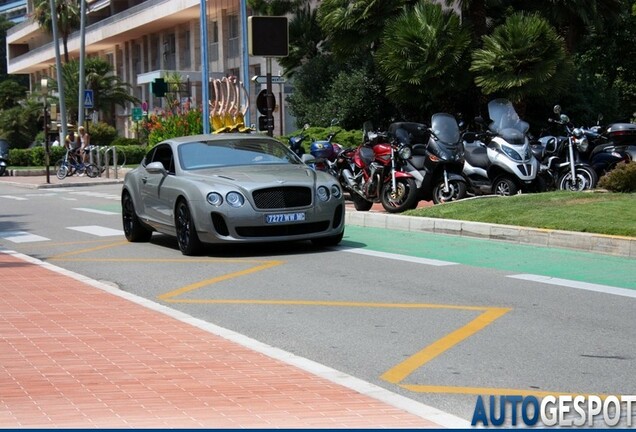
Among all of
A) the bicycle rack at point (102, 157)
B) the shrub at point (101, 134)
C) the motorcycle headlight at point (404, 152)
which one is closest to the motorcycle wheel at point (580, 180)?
the motorcycle headlight at point (404, 152)

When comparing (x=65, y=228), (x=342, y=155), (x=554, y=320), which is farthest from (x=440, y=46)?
(x=554, y=320)

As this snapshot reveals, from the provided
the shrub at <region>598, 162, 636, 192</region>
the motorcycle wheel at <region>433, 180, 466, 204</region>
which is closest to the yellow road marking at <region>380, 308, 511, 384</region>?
the shrub at <region>598, 162, 636, 192</region>

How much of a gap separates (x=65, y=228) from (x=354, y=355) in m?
12.7

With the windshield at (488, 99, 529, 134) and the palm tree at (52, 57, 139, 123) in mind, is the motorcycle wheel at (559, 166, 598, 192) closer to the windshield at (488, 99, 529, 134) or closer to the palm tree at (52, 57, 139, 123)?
the windshield at (488, 99, 529, 134)

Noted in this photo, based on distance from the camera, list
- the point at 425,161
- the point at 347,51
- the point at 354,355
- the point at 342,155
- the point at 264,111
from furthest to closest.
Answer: the point at 347,51 → the point at 264,111 → the point at 342,155 → the point at 425,161 → the point at 354,355

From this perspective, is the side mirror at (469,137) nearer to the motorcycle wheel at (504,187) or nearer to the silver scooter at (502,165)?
the silver scooter at (502,165)

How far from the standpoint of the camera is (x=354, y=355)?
7.99 m

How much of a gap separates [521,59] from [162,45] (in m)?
45.7

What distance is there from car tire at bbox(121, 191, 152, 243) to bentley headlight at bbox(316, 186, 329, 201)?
328cm

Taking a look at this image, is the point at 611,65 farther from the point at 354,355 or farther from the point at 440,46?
the point at 354,355

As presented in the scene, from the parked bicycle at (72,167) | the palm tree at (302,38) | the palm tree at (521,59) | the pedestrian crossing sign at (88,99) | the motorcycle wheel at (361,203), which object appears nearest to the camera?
the motorcycle wheel at (361,203)

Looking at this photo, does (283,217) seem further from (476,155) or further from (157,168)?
(476,155)

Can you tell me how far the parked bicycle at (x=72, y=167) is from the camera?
4234cm

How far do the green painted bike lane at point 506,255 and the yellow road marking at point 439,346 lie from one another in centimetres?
220
